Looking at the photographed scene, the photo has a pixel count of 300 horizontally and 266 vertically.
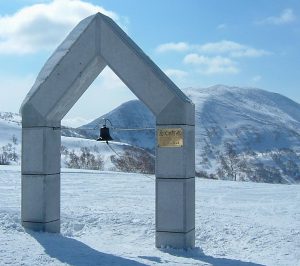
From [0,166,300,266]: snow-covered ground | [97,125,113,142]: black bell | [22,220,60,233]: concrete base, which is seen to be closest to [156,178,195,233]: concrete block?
[0,166,300,266]: snow-covered ground

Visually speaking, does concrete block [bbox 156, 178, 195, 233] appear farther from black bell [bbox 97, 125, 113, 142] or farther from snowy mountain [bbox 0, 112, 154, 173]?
→ snowy mountain [bbox 0, 112, 154, 173]

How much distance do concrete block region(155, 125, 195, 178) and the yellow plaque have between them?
6 cm

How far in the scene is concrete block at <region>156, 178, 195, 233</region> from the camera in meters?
10.4

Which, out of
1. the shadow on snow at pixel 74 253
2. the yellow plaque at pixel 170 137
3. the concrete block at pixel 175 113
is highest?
the concrete block at pixel 175 113

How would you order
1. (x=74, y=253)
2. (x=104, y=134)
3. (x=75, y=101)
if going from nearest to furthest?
(x=74, y=253) → (x=104, y=134) → (x=75, y=101)

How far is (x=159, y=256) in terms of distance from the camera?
9.61m

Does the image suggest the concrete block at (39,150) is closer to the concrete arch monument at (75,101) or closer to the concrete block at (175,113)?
the concrete arch monument at (75,101)

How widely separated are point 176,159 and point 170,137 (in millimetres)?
440

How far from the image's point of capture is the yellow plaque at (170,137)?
10398 mm

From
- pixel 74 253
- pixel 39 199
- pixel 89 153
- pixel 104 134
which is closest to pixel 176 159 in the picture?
pixel 104 134

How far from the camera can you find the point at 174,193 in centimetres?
1046

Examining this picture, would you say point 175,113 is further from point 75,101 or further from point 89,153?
point 89,153

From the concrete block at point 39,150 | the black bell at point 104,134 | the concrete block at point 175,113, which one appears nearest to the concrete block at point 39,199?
the concrete block at point 39,150

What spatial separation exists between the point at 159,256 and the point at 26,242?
2.40m
